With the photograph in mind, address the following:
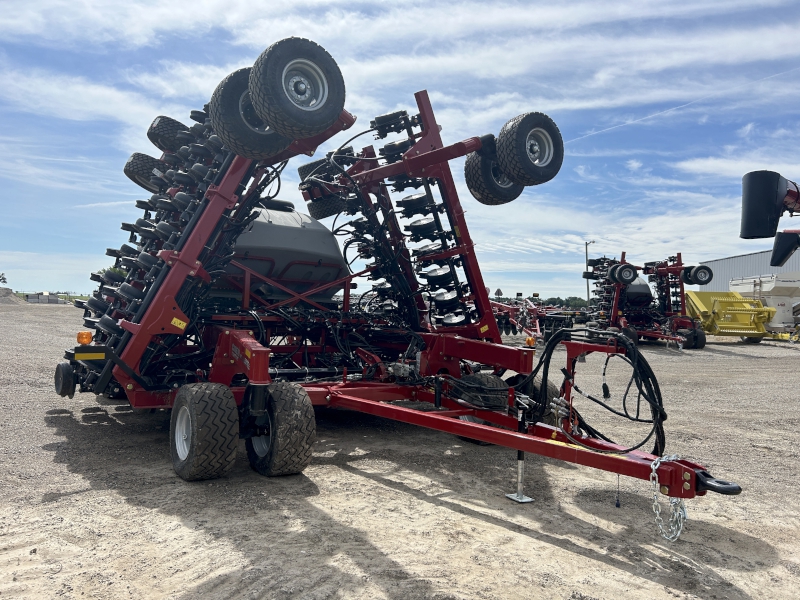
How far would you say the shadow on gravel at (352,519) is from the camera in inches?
132

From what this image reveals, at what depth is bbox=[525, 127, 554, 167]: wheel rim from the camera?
7193 millimetres

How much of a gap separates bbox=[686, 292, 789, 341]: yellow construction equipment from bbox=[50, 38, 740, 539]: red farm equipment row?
18800 mm

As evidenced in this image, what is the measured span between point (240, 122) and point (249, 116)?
0.14 m

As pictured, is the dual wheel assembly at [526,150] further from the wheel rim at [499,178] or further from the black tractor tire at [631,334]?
the black tractor tire at [631,334]

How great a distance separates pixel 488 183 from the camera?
801cm

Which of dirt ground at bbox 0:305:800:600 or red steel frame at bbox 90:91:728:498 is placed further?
red steel frame at bbox 90:91:728:498

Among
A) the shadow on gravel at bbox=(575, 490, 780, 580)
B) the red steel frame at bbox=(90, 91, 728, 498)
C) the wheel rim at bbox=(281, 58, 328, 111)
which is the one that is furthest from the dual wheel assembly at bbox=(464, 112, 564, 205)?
the shadow on gravel at bbox=(575, 490, 780, 580)

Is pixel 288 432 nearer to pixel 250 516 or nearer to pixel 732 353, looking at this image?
pixel 250 516

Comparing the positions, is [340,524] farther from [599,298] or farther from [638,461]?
[599,298]

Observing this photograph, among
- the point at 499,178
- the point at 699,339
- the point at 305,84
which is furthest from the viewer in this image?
the point at 699,339

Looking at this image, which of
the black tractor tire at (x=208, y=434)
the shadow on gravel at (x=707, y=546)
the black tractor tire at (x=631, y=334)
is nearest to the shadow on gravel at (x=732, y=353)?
the black tractor tire at (x=631, y=334)

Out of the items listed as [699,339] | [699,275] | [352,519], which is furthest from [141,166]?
[699,275]

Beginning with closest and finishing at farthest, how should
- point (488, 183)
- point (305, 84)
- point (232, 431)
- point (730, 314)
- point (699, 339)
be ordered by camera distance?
point (232, 431) < point (305, 84) < point (488, 183) < point (699, 339) < point (730, 314)

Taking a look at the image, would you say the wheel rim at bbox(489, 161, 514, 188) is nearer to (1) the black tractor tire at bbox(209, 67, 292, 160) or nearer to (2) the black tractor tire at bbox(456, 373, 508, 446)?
(2) the black tractor tire at bbox(456, 373, 508, 446)
